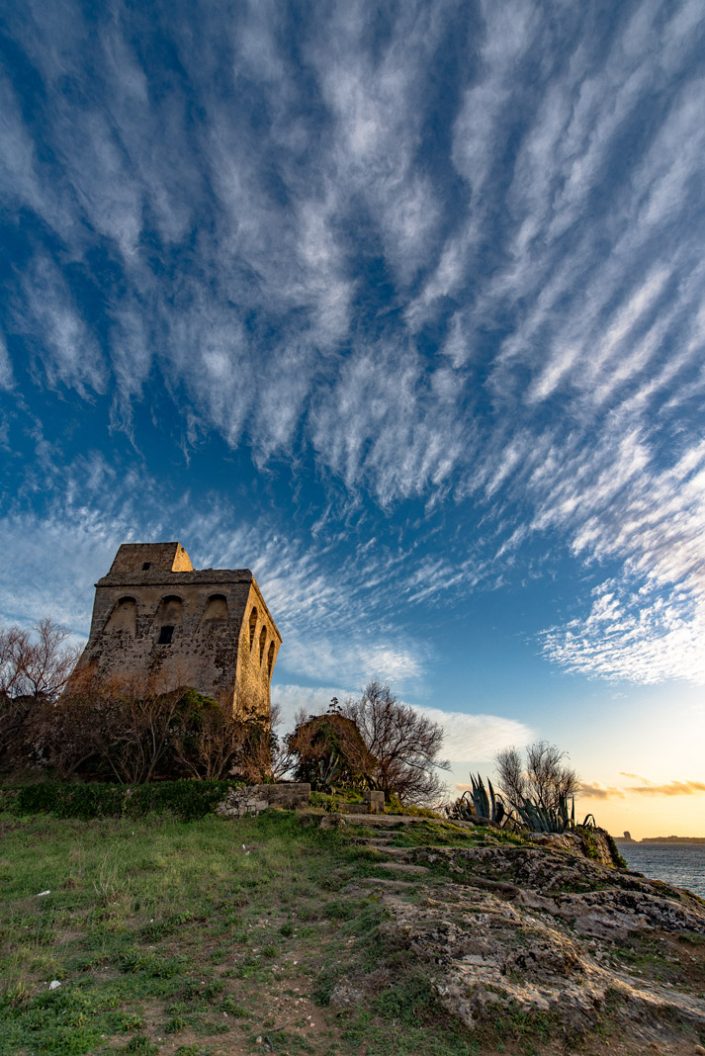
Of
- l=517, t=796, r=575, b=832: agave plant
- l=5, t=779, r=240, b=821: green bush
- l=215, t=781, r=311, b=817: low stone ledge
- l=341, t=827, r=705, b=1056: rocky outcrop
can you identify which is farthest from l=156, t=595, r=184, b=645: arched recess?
l=341, t=827, r=705, b=1056: rocky outcrop

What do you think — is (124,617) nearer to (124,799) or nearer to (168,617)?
(168,617)

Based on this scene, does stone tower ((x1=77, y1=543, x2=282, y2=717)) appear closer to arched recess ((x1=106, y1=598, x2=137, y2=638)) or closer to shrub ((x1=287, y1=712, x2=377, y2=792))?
arched recess ((x1=106, y1=598, x2=137, y2=638))

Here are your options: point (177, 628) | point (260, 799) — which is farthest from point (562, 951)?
point (177, 628)

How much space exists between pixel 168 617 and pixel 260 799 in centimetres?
1484

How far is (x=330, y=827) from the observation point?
15.3 m

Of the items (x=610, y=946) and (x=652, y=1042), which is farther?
(x=610, y=946)

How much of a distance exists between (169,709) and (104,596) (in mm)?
11220

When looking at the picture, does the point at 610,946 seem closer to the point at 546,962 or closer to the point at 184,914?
the point at 546,962

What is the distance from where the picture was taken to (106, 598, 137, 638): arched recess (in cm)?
2998

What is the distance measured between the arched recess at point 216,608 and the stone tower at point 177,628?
0.18 ft

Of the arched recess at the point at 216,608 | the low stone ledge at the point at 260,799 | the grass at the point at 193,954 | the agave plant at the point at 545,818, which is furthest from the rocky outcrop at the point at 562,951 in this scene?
the arched recess at the point at 216,608

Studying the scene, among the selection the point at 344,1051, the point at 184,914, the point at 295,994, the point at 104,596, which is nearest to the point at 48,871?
the point at 184,914

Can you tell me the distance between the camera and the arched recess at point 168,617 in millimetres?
29641

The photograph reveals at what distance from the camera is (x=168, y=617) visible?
30.2 m
